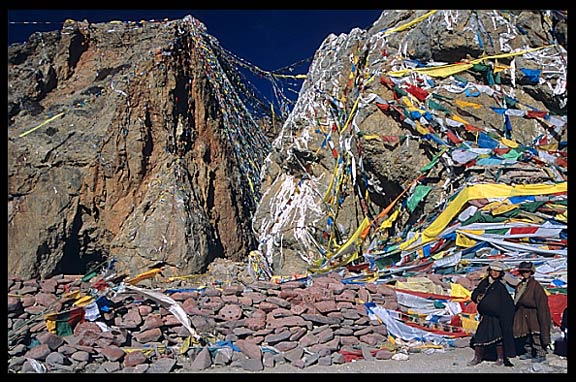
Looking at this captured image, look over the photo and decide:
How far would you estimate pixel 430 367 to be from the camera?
14.6ft

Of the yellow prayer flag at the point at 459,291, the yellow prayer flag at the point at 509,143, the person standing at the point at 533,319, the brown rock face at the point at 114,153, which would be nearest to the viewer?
the person standing at the point at 533,319

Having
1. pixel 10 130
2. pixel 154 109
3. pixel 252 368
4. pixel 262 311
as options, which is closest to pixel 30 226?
pixel 10 130

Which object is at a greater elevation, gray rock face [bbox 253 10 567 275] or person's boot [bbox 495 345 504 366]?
gray rock face [bbox 253 10 567 275]

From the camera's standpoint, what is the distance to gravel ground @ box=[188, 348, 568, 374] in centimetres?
427

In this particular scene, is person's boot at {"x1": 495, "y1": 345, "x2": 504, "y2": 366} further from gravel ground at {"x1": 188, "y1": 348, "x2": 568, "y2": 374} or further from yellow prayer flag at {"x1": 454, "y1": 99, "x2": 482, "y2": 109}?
yellow prayer flag at {"x1": 454, "y1": 99, "x2": 482, "y2": 109}

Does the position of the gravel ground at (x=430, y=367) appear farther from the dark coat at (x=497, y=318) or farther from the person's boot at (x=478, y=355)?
the dark coat at (x=497, y=318)

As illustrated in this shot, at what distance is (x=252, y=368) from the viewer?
4484 millimetres

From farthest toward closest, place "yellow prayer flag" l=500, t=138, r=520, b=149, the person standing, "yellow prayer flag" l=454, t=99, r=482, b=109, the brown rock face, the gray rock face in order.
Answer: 1. the brown rock face
2. "yellow prayer flag" l=454, t=99, r=482, b=109
3. the gray rock face
4. "yellow prayer flag" l=500, t=138, r=520, b=149
5. the person standing

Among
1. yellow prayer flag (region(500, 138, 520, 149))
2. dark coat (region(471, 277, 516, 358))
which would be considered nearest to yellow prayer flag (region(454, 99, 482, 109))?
yellow prayer flag (region(500, 138, 520, 149))

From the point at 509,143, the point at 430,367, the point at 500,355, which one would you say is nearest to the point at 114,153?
the point at 509,143

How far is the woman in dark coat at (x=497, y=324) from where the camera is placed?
4344 millimetres

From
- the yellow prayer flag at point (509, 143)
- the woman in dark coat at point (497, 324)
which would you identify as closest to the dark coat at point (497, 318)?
the woman in dark coat at point (497, 324)

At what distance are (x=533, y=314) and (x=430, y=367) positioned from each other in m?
1.00

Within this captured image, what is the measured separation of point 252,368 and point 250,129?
7.73 metres
